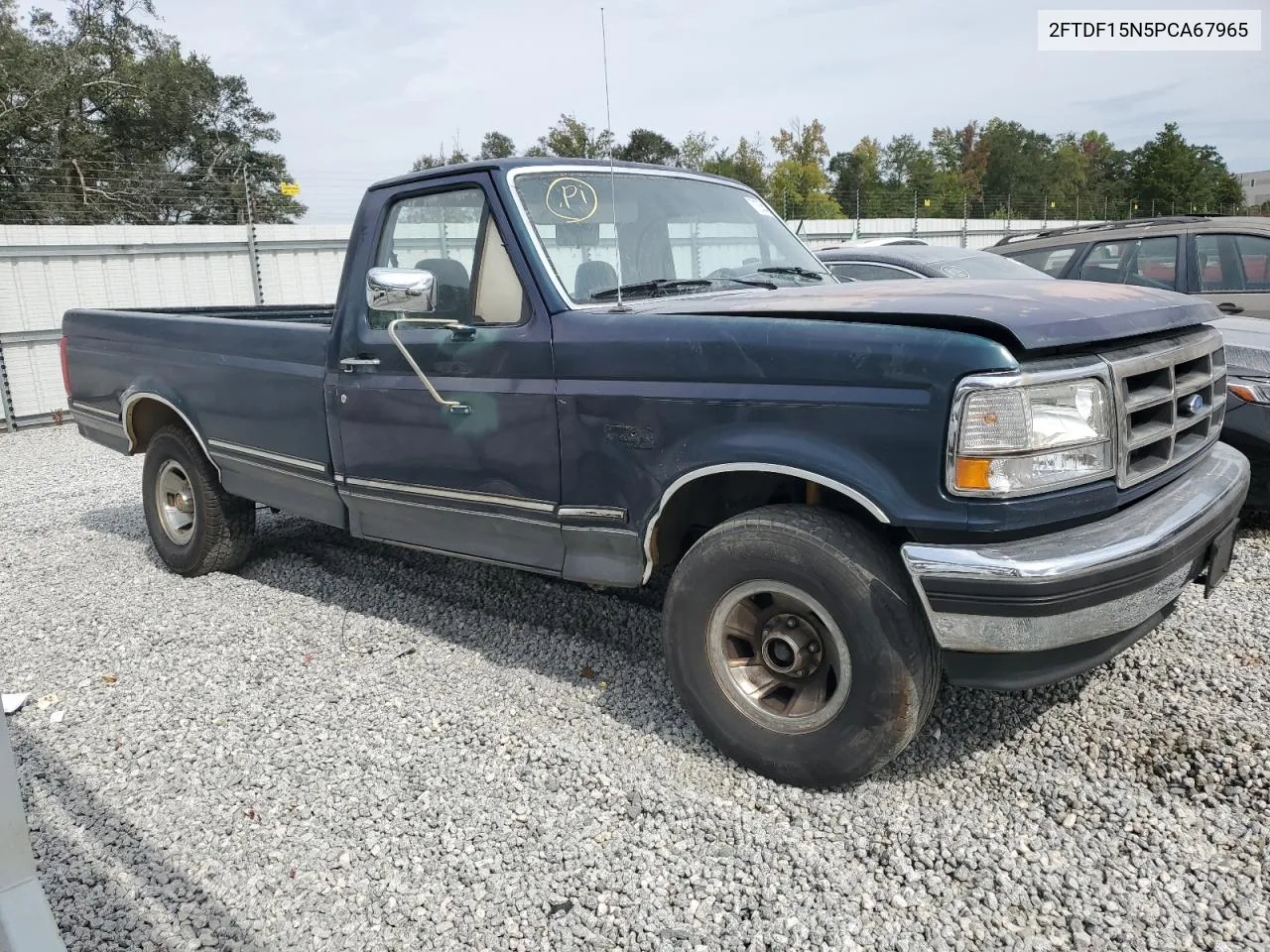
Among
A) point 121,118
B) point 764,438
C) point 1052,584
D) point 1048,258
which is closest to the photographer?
point 1052,584

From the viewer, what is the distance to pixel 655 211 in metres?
3.86

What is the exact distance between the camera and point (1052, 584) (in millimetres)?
2414

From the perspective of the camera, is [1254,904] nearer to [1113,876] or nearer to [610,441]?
[1113,876]

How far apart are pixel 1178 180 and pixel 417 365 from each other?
71.1 metres

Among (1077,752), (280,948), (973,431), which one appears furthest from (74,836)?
(1077,752)

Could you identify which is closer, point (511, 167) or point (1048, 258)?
point (511, 167)

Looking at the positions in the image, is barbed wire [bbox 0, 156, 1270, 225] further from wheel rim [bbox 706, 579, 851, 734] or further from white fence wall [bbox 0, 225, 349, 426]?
wheel rim [bbox 706, 579, 851, 734]

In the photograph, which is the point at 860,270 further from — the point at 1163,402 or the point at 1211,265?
the point at 1163,402

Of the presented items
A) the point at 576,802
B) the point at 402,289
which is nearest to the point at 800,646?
the point at 576,802

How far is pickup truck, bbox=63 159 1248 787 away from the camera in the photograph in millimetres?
2494

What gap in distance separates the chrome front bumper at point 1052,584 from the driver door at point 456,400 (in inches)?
56.3

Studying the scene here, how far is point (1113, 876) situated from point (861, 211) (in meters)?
27.5

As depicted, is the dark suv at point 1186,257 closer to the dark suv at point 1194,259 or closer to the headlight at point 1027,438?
the dark suv at point 1194,259

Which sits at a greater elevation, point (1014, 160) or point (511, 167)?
point (1014, 160)
